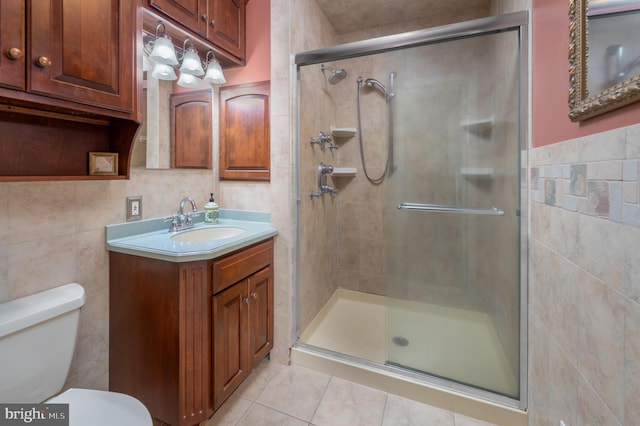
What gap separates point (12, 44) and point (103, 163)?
0.53 m

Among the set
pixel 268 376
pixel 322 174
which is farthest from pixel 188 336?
pixel 322 174

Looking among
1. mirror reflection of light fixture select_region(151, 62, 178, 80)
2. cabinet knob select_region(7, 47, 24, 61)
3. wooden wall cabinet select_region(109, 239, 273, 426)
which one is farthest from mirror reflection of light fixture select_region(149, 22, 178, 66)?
wooden wall cabinet select_region(109, 239, 273, 426)

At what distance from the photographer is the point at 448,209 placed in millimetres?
1586

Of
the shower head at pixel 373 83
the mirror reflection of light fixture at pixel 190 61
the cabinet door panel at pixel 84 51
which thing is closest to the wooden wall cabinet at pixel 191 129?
the mirror reflection of light fixture at pixel 190 61

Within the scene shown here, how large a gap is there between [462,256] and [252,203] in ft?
4.69

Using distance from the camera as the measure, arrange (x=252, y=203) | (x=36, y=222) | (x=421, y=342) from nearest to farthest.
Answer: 1. (x=36, y=222)
2. (x=421, y=342)
3. (x=252, y=203)

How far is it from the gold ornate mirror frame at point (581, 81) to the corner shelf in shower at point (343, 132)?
1714 millimetres

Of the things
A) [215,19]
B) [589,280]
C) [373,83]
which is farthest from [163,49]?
[589,280]

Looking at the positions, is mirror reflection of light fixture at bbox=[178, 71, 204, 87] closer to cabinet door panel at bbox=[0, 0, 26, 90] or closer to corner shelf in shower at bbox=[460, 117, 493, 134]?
cabinet door panel at bbox=[0, 0, 26, 90]

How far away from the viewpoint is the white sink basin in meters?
1.65

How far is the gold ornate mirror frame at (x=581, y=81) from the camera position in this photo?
67 centimetres

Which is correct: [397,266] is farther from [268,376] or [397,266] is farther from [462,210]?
[268,376]

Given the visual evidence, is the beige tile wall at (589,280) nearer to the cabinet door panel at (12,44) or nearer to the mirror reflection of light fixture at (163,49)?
the cabinet door panel at (12,44)

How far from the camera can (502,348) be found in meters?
1.51
